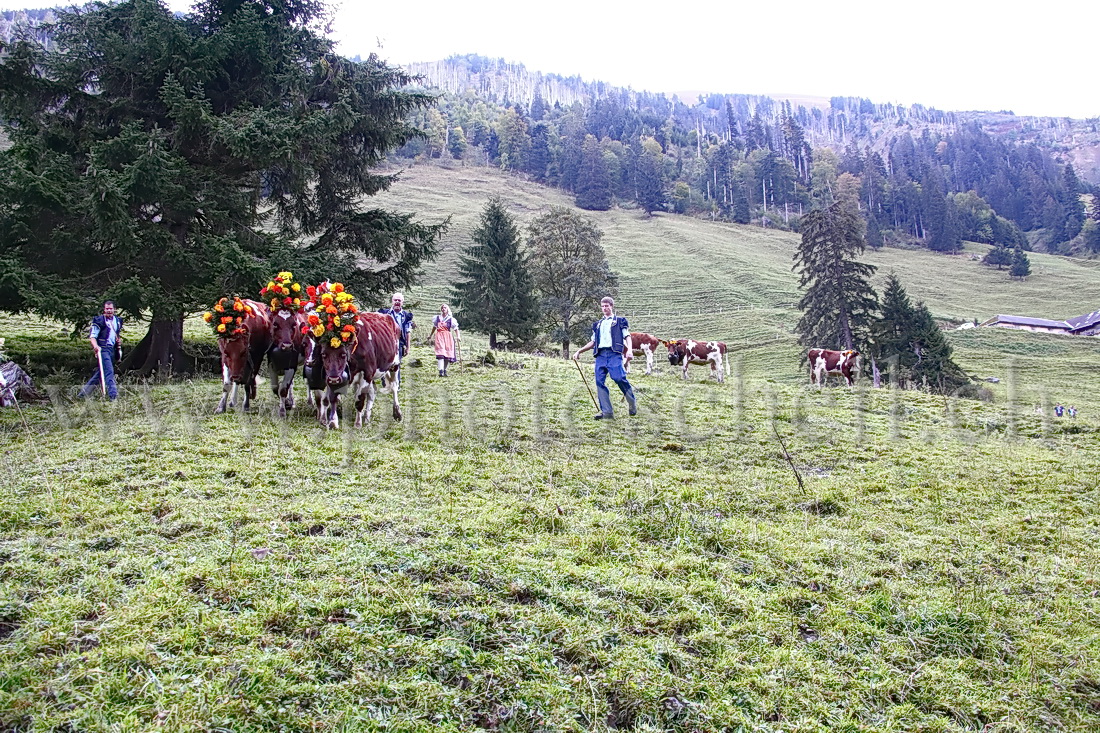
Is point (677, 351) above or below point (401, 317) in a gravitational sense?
below

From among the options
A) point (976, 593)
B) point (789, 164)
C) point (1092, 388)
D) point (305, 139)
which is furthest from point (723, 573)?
point (789, 164)

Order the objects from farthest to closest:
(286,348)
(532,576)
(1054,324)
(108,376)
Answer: (1054,324) → (108,376) → (286,348) → (532,576)

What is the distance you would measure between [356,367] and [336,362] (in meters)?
0.46

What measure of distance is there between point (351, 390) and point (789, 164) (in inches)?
5092

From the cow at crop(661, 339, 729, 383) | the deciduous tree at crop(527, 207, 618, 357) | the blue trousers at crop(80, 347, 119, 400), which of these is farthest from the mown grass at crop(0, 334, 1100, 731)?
the deciduous tree at crop(527, 207, 618, 357)

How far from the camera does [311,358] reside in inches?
394

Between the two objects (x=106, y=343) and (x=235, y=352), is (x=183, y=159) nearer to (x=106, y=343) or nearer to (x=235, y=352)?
(x=106, y=343)

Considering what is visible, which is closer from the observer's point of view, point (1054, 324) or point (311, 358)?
point (311, 358)

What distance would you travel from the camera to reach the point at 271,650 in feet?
11.8

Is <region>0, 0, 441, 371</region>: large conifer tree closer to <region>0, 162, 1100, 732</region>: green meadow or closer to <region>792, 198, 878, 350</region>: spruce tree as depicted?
<region>0, 162, 1100, 732</region>: green meadow

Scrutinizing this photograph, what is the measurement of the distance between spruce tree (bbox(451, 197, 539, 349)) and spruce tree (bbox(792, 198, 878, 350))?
14236mm

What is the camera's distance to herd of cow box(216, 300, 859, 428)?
31.9 ft

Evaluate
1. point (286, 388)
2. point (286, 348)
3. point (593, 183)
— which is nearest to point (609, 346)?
point (286, 348)

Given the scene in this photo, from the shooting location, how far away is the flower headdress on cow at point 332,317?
9.38m
